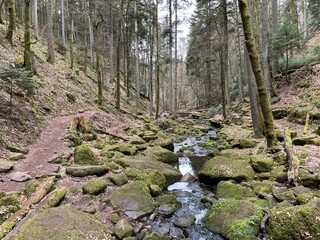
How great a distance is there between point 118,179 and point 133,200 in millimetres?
935

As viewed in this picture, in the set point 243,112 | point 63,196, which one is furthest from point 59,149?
point 243,112

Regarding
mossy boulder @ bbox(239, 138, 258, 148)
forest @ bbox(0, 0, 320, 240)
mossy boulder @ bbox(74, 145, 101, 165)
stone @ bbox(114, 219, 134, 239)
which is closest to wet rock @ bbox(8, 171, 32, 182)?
forest @ bbox(0, 0, 320, 240)

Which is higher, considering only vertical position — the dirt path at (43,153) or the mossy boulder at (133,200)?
the dirt path at (43,153)

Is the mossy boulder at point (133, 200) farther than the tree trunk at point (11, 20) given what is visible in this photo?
No

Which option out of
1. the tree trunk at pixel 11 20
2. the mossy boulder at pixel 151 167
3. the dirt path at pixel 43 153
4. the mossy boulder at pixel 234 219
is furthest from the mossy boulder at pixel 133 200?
the tree trunk at pixel 11 20

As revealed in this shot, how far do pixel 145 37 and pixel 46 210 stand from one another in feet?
84.4

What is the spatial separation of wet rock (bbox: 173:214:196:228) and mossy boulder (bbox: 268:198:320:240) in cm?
154

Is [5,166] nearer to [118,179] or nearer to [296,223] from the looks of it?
[118,179]

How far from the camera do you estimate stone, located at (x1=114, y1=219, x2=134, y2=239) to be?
4766mm

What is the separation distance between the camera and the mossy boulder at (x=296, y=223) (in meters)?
4.33

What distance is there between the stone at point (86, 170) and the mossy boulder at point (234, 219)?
9.75ft

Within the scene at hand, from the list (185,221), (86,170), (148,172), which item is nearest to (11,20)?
(86,170)

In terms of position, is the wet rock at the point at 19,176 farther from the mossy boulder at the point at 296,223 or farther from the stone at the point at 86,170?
the mossy boulder at the point at 296,223

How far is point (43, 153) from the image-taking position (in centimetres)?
779
